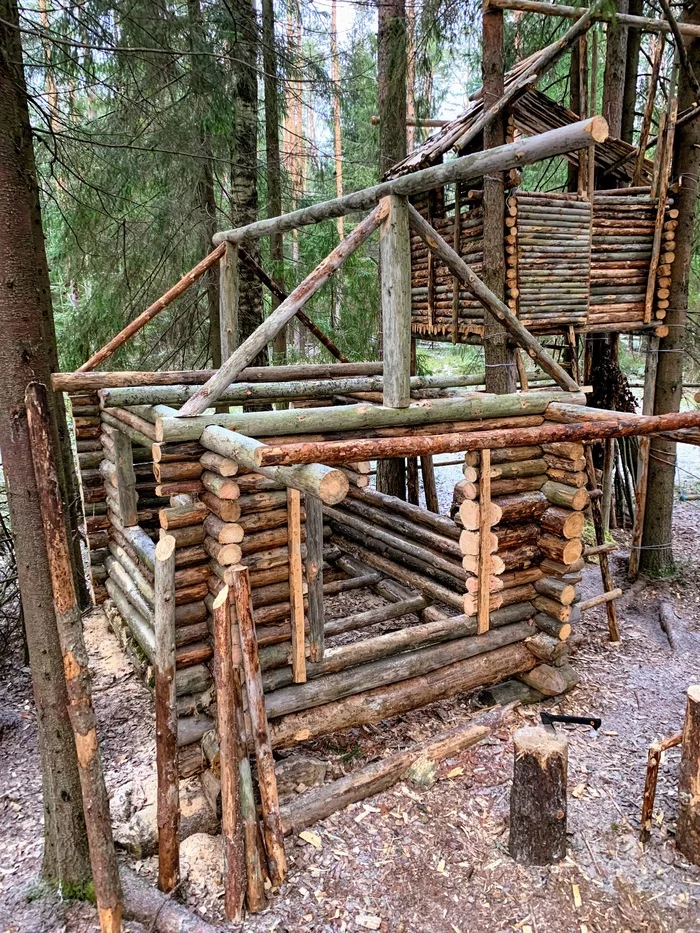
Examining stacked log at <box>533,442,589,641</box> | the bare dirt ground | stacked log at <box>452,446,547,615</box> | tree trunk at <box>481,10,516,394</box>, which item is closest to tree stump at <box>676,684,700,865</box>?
the bare dirt ground

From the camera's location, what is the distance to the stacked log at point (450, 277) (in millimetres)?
10055

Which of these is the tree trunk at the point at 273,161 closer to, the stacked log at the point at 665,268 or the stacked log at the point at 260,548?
the stacked log at the point at 260,548

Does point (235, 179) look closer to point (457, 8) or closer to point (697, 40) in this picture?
point (457, 8)

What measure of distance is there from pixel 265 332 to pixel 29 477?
2048 millimetres

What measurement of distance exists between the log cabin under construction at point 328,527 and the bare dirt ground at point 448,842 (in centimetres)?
30

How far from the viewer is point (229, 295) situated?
7.48 metres

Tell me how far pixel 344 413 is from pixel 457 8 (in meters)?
6.91

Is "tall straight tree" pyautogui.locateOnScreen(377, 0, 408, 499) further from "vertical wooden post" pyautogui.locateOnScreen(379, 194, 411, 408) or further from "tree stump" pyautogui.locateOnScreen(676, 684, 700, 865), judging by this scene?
"tree stump" pyautogui.locateOnScreen(676, 684, 700, 865)

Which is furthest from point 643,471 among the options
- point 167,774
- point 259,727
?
point 167,774

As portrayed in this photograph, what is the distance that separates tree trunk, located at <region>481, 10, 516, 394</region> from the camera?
7.01 m

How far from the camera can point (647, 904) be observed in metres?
→ 3.95

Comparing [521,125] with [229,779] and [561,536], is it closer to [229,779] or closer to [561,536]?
[561,536]

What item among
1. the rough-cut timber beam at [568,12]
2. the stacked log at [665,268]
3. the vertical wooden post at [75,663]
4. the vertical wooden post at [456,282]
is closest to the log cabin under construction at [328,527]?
the vertical wooden post at [75,663]

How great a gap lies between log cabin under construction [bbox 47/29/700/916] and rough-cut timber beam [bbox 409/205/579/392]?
2 centimetres
